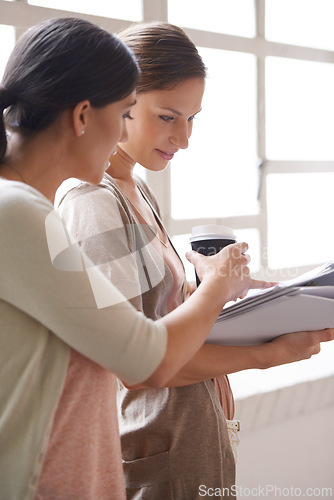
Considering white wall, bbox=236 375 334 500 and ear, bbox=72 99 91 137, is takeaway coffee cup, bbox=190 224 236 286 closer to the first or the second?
ear, bbox=72 99 91 137

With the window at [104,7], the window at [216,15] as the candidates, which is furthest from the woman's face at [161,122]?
the window at [216,15]

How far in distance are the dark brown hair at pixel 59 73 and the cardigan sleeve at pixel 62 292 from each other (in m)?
0.15

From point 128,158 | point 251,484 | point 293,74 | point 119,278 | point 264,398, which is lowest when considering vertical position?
point 251,484

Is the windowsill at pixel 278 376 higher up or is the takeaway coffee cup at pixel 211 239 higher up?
the takeaway coffee cup at pixel 211 239

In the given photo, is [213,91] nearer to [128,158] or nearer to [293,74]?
[293,74]

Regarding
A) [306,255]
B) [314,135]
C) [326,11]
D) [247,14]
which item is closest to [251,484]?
[306,255]

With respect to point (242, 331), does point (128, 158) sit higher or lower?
higher

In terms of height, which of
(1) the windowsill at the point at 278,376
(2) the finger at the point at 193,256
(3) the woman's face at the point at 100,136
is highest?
(3) the woman's face at the point at 100,136

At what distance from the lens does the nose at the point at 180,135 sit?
4.03 ft

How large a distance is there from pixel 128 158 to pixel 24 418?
65 cm

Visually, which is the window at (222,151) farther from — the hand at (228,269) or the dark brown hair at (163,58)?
the hand at (228,269)

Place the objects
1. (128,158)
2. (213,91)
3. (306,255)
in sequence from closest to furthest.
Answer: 1. (128,158)
2. (213,91)
3. (306,255)

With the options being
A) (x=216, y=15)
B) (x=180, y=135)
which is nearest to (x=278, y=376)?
(x=180, y=135)

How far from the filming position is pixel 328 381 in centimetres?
227
